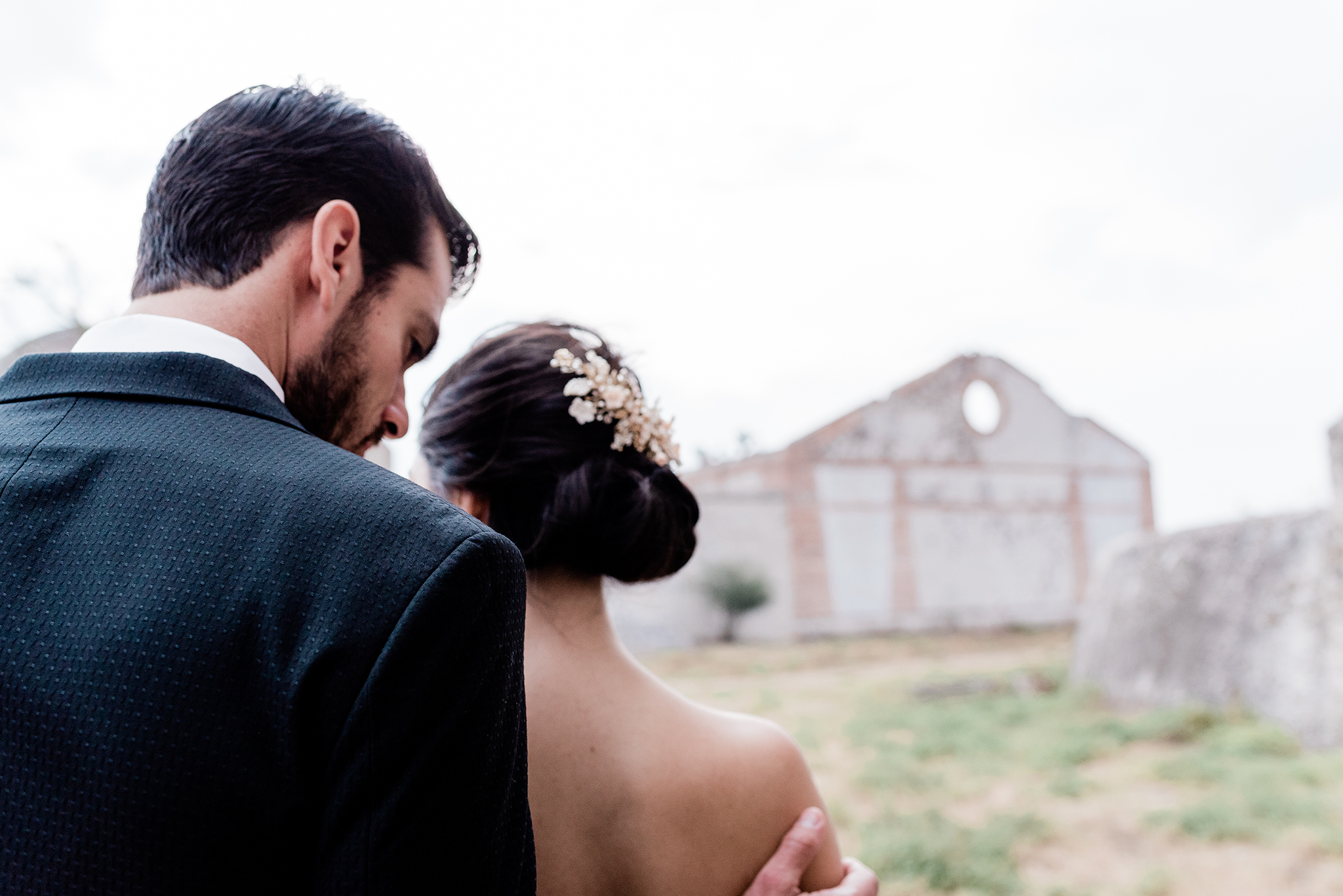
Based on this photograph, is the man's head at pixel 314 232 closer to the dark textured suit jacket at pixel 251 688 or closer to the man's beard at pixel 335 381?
the man's beard at pixel 335 381

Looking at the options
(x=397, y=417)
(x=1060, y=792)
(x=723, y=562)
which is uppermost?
(x=397, y=417)

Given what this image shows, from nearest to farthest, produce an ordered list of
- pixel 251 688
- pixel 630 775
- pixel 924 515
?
pixel 251 688, pixel 630 775, pixel 924 515

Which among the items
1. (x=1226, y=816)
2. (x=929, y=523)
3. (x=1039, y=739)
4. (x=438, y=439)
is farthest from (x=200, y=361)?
(x=929, y=523)

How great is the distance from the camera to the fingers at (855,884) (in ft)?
3.59

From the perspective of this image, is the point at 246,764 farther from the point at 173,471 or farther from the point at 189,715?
the point at 173,471

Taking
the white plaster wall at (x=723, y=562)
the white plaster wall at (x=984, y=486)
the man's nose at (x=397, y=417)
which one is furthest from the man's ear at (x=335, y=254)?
the white plaster wall at (x=984, y=486)

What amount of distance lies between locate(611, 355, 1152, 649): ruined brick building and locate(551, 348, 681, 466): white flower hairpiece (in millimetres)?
7946

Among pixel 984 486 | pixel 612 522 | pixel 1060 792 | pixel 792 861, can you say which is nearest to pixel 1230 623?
pixel 1060 792

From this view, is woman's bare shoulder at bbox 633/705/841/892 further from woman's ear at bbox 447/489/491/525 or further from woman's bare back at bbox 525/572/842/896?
woman's ear at bbox 447/489/491/525

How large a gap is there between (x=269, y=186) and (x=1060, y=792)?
161 inches

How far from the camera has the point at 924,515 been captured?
37.4 feet

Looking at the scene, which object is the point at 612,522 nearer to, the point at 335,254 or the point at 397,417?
the point at 397,417

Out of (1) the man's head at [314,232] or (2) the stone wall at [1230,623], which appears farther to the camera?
(2) the stone wall at [1230,623]

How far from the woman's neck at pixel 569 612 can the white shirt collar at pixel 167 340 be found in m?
0.47
